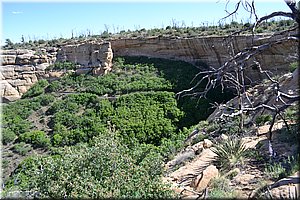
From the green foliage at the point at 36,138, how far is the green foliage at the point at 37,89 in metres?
6.76

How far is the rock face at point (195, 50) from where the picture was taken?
22.8m

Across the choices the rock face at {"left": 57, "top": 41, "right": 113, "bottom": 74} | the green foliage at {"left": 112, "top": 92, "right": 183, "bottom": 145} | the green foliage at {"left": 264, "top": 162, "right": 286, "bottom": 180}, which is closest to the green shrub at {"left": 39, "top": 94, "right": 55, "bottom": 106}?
the rock face at {"left": 57, "top": 41, "right": 113, "bottom": 74}

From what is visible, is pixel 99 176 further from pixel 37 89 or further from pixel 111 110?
pixel 37 89

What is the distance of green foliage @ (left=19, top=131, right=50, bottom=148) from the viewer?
74.9ft

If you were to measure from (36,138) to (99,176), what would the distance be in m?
18.1

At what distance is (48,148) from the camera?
2225cm

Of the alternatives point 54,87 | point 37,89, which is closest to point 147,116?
point 54,87

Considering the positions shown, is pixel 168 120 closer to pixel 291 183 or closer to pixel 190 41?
pixel 190 41

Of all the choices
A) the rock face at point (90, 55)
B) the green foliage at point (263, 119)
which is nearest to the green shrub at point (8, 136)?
the rock face at point (90, 55)

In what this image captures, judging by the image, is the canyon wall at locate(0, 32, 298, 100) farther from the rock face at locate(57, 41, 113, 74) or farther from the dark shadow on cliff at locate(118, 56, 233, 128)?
the dark shadow on cliff at locate(118, 56, 233, 128)

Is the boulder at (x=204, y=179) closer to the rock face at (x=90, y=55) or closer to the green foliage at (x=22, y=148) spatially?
the green foliage at (x=22, y=148)

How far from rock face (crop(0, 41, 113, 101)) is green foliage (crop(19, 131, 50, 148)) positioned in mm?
7592

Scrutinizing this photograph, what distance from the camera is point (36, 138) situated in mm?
23219

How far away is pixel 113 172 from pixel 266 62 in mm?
18905
